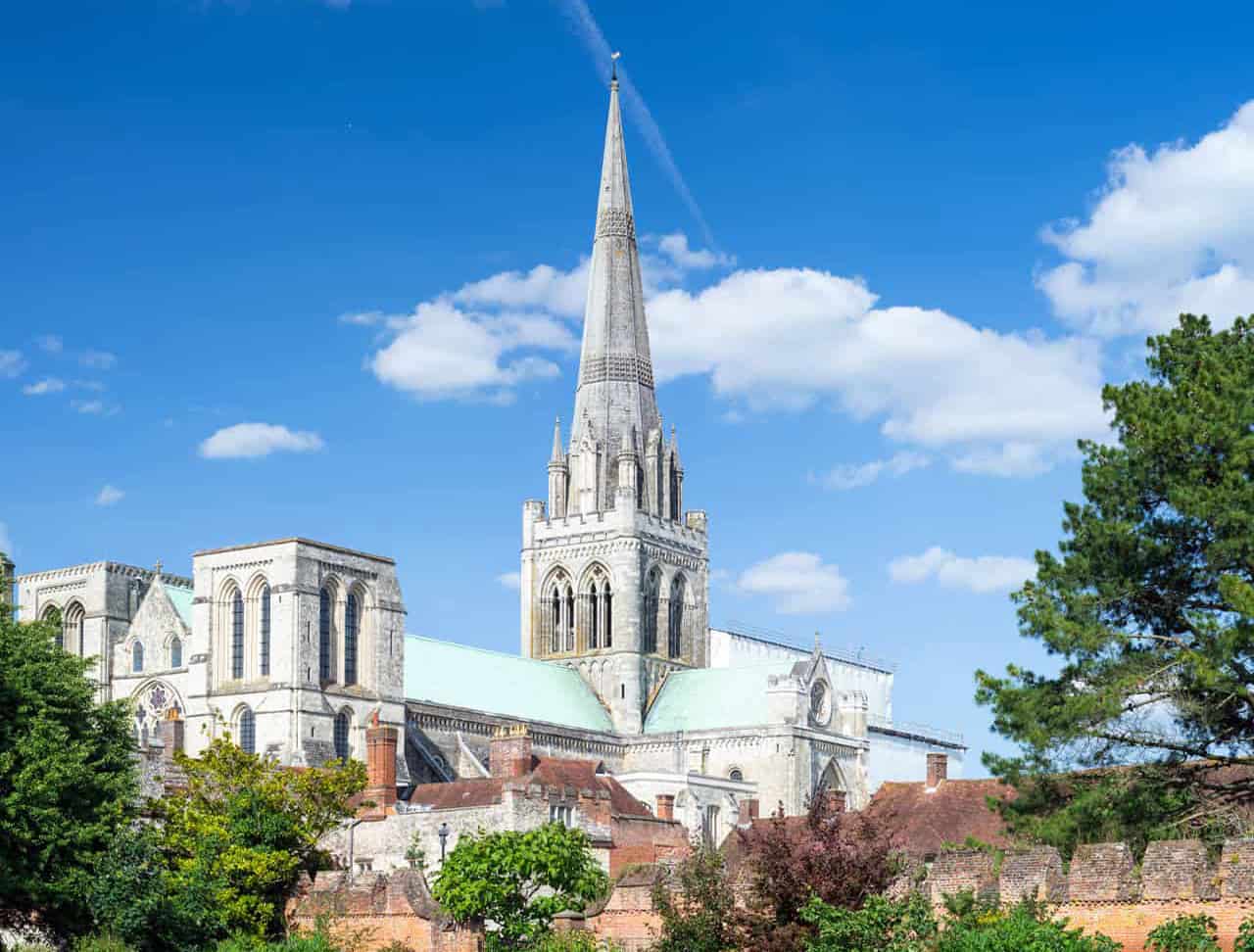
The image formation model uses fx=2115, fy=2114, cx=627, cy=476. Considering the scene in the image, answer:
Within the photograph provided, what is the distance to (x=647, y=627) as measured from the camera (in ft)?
341

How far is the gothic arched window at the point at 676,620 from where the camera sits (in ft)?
346

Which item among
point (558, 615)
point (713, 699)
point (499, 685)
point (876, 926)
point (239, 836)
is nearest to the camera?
point (876, 926)

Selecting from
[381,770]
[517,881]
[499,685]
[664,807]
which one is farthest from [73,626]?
[517,881]

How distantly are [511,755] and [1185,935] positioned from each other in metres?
43.0

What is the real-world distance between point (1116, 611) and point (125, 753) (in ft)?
72.4

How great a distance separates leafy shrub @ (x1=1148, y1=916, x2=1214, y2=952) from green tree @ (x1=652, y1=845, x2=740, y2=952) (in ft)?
24.4

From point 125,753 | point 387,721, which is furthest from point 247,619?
point 125,753

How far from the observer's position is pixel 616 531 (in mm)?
102812

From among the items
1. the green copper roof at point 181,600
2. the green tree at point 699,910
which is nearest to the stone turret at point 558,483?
the green copper roof at point 181,600

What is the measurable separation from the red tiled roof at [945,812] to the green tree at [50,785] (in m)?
19.7

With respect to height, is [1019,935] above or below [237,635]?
below

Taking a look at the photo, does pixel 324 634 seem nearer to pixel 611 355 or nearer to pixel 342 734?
pixel 342 734

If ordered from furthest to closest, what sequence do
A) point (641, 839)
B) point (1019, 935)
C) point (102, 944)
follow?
1. point (641, 839)
2. point (102, 944)
3. point (1019, 935)

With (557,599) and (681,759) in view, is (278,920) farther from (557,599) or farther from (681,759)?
(557,599)
